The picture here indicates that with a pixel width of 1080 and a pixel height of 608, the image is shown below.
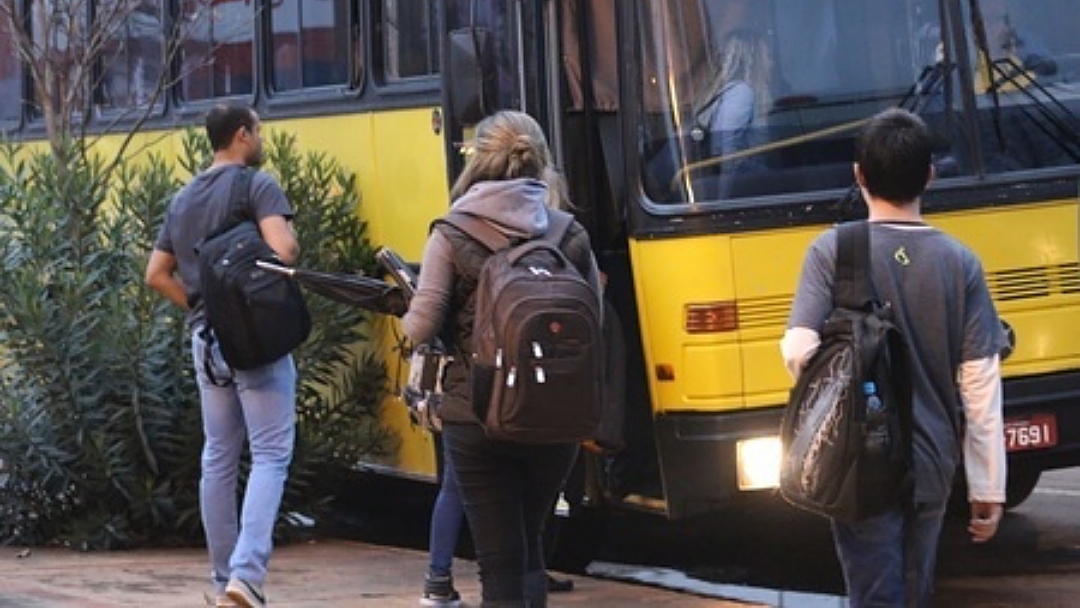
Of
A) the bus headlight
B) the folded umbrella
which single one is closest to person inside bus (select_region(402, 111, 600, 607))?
the folded umbrella

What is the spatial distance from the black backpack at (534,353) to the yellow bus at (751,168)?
6.75 feet

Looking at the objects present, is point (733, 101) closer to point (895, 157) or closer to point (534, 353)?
point (534, 353)

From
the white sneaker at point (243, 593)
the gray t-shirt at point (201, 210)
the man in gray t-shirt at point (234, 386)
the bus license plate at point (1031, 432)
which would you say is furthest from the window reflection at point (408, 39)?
the bus license plate at point (1031, 432)

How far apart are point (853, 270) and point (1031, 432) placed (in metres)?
3.81

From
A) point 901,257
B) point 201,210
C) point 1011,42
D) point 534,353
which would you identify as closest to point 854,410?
point 901,257

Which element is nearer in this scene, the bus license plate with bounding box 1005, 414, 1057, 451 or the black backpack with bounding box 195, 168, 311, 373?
the black backpack with bounding box 195, 168, 311, 373

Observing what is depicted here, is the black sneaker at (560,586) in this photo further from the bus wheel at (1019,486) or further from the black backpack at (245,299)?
the bus wheel at (1019,486)

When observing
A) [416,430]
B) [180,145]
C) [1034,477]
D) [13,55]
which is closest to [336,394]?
[416,430]

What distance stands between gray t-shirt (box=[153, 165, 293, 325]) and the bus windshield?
1.50 meters

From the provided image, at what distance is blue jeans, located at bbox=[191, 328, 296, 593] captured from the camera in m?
9.03

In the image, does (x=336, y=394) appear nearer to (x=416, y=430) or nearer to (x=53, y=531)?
(x=416, y=430)

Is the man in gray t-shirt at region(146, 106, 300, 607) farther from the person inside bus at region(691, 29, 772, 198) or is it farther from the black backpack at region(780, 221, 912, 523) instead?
the black backpack at region(780, 221, 912, 523)

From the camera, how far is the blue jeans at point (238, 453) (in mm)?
9031

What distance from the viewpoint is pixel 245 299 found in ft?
28.8
